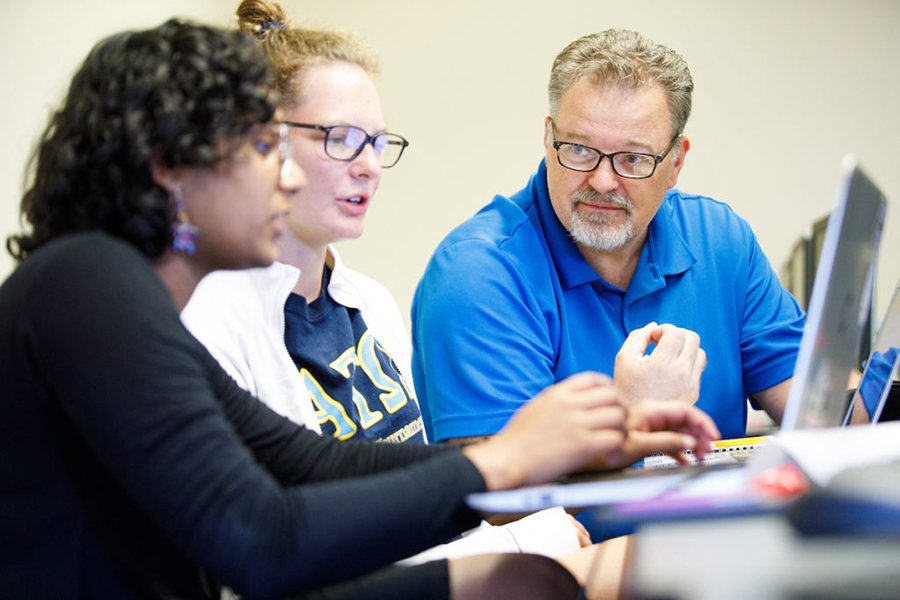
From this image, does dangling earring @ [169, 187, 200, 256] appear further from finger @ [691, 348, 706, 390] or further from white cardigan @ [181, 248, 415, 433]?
finger @ [691, 348, 706, 390]

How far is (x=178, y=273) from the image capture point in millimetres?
902

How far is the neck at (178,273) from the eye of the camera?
2.93ft

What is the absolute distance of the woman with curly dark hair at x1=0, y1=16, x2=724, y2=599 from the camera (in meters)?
0.72

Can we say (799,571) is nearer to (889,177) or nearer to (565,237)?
(565,237)

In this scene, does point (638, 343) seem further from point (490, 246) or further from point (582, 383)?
point (582, 383)

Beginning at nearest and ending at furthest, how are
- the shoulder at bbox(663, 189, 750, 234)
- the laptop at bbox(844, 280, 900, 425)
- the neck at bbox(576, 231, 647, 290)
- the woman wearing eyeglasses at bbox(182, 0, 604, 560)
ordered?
the laptop at bbox(844, 280, 900, 425) < the woman wearing eyeglasses at bbox(182, 0, 604, 560) < the neck at bbox(576, 231, 647, 290) < the shoulder at bbox(663, 189, 750, 234)

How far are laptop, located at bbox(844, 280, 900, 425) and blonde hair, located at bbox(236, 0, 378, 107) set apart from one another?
35.6 inches

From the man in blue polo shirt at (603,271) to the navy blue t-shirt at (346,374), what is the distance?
7cm

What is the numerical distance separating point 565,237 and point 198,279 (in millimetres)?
894

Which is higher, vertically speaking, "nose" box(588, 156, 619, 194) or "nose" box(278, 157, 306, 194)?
"nose" box(278, 157, 306, 194)

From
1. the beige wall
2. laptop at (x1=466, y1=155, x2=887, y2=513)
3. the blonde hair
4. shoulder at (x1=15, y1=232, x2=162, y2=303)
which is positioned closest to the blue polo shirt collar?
the blonde hair

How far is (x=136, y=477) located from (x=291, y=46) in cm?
99

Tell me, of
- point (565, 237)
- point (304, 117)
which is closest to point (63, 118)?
point (304, 117)

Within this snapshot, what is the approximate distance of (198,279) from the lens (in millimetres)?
919
